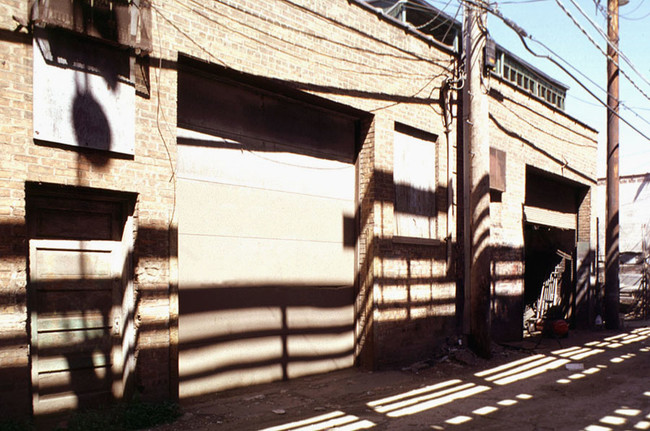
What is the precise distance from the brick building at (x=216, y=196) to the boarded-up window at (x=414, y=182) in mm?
44

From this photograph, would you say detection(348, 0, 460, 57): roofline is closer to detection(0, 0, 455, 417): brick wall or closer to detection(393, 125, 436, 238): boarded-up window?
detection(0, 0, 455, 417): brick wall

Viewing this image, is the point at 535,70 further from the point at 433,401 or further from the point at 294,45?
the point at 433,401

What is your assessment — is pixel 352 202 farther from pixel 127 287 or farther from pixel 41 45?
pixel 41 45

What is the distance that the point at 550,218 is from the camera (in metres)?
16.3

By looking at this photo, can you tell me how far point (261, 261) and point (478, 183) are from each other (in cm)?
460

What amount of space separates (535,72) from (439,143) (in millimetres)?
7770

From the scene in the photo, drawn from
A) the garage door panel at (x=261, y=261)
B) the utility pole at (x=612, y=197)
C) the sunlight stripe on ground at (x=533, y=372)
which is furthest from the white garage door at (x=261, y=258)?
the utility pole at (x=612, y=197)

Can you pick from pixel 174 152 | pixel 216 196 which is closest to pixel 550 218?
pixel 216 196

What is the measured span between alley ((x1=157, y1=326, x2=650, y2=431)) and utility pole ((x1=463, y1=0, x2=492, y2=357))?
2.85 feet

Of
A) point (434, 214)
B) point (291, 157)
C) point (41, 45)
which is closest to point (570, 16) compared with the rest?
point (434, 214)

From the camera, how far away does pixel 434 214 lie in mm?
11281

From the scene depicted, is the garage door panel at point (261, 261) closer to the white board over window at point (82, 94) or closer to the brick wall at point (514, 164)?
the white board over window at point (82, 94)

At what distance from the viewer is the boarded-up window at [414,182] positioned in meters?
10.5

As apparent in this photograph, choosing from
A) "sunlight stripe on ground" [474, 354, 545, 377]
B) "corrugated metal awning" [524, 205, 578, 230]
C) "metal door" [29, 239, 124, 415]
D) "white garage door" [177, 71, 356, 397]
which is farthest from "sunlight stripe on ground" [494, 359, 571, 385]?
"metal door" [29, 239, 124, 415]
